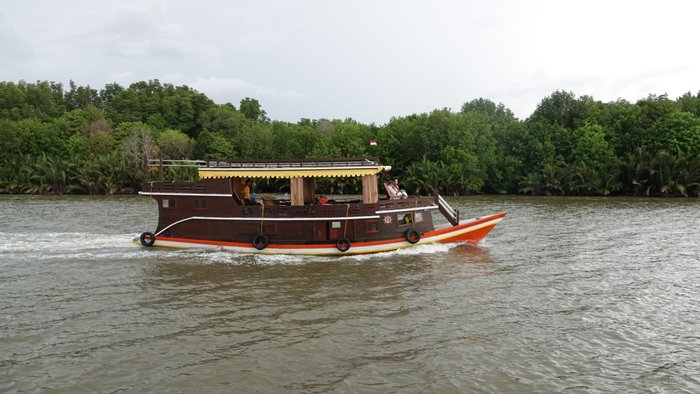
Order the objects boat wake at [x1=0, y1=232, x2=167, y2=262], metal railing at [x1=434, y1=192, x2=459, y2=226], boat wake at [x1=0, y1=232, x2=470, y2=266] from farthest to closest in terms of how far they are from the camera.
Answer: metal railing at [x1=434, y1=192, x2=459, y2=226], boat wake at [x1=0, y1=232, x2=167, y2=262], boat wake at [x1=0, y1=232, x2=470, y2=266]

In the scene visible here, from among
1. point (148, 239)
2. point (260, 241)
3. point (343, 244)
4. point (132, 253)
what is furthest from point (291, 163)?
point (132, 253)

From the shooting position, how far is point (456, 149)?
6538 cm

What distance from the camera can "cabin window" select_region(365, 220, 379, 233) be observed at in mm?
21531

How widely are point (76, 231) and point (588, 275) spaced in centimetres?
2575

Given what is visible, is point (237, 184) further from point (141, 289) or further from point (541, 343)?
point (541, 343)

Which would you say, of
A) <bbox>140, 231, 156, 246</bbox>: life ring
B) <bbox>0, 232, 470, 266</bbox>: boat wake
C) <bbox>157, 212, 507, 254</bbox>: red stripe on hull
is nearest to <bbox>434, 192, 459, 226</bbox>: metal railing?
<bbox>157, 212, 507, 254</bbox>: red stripe on hull

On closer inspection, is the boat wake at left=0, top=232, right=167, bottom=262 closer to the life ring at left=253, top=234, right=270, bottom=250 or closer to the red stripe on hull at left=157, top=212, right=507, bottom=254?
the red stripe on hull at left=157, top=212, right=507, bottom=254

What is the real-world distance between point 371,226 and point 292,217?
336cm

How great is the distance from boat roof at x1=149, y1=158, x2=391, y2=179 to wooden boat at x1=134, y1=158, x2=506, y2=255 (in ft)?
0.14

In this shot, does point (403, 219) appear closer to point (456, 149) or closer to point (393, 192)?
point (393, 192)

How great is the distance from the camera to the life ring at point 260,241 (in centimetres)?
2134

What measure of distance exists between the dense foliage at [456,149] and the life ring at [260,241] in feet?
120

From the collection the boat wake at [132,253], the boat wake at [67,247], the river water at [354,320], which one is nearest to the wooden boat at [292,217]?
the boat wake at [132,253]

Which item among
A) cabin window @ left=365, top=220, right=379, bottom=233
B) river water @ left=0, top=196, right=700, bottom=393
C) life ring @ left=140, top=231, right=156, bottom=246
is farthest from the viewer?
life ring @ left=140, top=231, right=156, bottom=246
